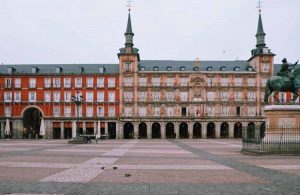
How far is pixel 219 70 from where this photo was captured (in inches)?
3329

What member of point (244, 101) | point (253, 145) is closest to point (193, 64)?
point (244, 101)

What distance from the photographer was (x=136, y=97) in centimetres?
8275

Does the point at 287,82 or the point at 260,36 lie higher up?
the point at 260,36

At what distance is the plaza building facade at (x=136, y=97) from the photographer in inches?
3243

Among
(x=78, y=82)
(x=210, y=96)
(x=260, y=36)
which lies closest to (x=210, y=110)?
(x=210, y=96)

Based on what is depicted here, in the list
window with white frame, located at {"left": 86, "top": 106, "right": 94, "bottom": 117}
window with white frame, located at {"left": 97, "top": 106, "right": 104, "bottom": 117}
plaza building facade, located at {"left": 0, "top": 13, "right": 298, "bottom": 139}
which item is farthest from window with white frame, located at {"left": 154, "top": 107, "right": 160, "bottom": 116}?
window with white frame, located at {"left": 86, "top": 106, "right": 94, "bottom": 117}

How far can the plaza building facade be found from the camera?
82.4 m

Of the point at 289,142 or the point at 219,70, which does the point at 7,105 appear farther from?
the point at 289,142

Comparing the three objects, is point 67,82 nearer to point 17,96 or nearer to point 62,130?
point 62,130

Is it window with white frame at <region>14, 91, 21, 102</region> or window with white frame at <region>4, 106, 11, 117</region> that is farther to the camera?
window with white frame at <region>14, 91, 21, 102</region>

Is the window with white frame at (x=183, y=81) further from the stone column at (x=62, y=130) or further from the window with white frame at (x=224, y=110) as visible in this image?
the stone column at (x=62, y=130)

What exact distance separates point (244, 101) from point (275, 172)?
68.3 metres

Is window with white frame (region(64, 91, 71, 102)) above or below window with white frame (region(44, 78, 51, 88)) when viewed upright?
below

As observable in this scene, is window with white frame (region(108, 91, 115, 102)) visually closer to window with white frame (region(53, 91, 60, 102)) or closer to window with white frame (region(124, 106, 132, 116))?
window with white frame (region(124, 106, 132, 116))
